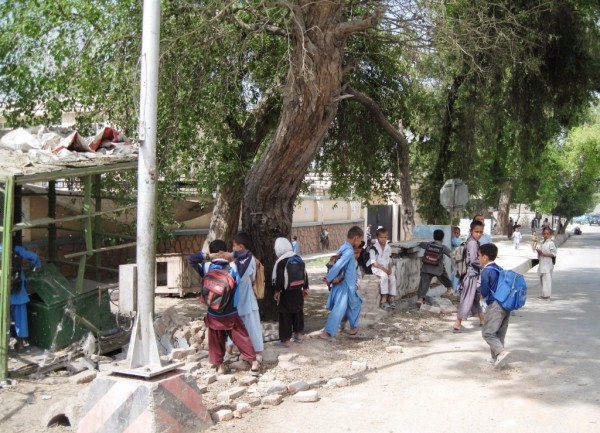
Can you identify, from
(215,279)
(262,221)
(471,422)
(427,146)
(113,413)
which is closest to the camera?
(113,413)

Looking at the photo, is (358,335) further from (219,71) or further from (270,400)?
(219,71)

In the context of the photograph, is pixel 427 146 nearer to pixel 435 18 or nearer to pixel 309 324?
pixel 435 18

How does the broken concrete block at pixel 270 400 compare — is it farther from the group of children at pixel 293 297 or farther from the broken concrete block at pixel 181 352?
the broken concrete block at pixel 181 352

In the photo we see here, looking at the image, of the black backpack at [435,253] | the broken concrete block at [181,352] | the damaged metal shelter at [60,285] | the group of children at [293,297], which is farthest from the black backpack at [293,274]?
the black backpack at [435,253]

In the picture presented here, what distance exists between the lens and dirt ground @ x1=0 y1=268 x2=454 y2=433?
5766mm

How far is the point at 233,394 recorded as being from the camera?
6.03 meters

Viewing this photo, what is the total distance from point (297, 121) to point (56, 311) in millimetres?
3991

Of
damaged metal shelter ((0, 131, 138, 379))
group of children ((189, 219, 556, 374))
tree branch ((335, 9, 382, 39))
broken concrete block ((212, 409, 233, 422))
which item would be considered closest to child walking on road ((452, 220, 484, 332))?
group of children ((189, 219, 556, 374))

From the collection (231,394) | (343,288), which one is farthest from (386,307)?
(231,394)

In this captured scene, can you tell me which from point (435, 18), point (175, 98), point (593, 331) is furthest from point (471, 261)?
point (175, 98)

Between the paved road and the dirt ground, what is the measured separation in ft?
1.02

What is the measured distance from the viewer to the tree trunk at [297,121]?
844cm

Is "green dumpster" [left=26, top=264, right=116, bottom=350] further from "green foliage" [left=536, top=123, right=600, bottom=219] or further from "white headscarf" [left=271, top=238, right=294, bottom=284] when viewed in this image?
"green foliage" [left=536, top=123, right=600, bottom=219]

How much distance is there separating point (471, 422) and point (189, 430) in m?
2.42
